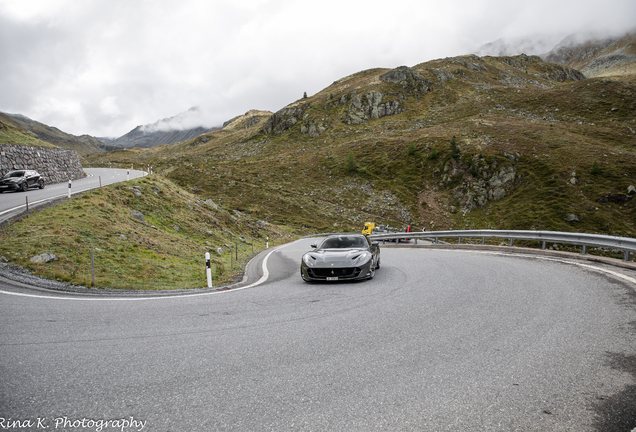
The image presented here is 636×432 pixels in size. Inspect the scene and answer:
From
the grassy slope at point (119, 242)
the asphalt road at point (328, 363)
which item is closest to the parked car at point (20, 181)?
the grassy slope at point (119, 242)

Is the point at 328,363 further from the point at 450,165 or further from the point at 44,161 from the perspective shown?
the point at 450,165

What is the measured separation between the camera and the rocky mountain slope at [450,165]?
42438 mm

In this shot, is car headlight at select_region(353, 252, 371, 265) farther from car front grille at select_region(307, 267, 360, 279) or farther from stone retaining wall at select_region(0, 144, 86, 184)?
stone retaining wall at select_region(0, 144, 86, 184)

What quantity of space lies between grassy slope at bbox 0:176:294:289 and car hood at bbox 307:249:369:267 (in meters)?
2.84

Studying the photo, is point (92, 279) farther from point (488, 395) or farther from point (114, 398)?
point (488, 395)

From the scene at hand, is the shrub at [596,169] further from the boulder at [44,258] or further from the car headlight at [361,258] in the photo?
the boulder at [44,258]

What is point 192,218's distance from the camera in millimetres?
22281

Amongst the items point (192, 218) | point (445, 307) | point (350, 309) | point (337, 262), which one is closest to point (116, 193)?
point (192, 218)

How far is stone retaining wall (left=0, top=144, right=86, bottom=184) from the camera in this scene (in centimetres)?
2573

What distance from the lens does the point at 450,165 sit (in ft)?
178

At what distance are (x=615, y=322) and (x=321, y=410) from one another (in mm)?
4454

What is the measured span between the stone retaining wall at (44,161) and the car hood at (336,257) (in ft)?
93.2

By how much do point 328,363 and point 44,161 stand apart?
35606 mm

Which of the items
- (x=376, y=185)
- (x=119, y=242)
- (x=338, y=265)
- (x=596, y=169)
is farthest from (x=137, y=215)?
(x=596, y=169)
